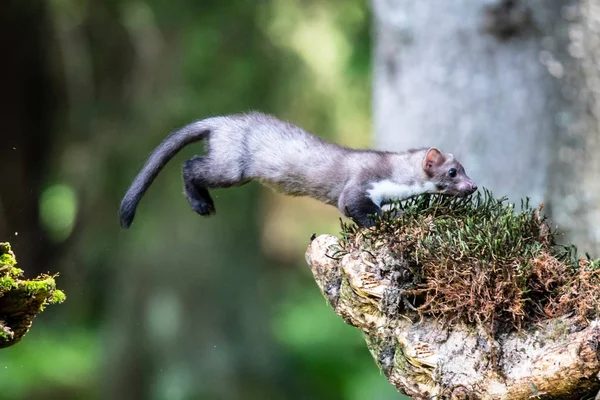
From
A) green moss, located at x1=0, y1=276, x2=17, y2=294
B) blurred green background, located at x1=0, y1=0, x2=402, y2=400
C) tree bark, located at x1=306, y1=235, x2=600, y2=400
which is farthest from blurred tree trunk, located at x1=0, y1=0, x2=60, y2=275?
tree bark, located at x1=306, y1=235, x2=600, y2=400

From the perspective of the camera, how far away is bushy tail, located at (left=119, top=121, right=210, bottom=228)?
4.57m

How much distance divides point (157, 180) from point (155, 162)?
557 centimetres

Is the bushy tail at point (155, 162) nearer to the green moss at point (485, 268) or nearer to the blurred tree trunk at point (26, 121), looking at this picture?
the green moss at point (485, 268)

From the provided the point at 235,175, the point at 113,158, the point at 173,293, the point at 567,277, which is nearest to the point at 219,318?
the point at 173,293

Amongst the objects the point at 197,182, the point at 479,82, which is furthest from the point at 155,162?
the point at 479,82

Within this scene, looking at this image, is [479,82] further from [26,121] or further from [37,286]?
[26,121]

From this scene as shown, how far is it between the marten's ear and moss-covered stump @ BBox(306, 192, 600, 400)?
777 millimetres

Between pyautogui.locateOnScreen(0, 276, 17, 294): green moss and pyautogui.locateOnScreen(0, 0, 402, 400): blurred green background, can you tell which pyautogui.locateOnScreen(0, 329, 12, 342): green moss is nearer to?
pyautogui.locateOnScreen(0, 276, 17, 294): green moss

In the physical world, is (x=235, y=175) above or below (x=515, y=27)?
below

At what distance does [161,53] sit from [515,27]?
5085mm

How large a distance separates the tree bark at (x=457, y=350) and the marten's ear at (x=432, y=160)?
102 cm

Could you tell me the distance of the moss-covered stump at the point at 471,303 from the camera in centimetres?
309

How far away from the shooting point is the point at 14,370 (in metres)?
12.2

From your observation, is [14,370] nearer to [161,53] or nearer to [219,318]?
[219,318]
